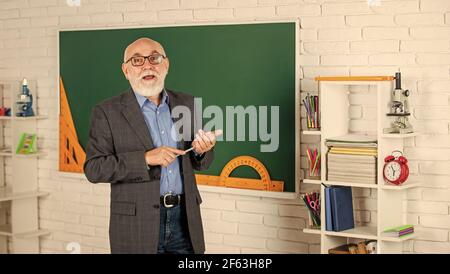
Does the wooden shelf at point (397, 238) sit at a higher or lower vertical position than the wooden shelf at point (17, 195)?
lower

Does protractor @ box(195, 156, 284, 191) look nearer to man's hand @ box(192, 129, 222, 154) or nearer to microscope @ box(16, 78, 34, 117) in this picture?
man's hand @ box(192, 129, 222, 154)

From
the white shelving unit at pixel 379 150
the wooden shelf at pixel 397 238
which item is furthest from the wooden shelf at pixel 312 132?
the wooden shelf at pixel 397 238

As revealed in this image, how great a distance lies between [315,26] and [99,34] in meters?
1.53

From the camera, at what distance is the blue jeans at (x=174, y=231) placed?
3.58m

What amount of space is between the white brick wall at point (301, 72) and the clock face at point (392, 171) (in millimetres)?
220

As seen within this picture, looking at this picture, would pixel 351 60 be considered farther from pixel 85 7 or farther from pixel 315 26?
pixel 85 7

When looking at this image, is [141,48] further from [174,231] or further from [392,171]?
[392,171]

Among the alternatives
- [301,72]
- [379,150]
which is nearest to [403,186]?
[379,150]

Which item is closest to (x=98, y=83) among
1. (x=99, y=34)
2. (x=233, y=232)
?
(x=99, y=34)

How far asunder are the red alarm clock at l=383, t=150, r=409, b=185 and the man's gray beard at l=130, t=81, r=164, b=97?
3.89 feet

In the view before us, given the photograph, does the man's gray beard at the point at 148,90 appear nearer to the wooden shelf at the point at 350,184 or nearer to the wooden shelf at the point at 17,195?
the wooden shelf at the point at 350,184

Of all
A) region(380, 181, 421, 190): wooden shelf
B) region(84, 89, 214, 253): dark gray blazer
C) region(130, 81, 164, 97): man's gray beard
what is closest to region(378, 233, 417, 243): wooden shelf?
region(380, 181, 421, 190): wooden shelf

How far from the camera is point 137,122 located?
371cm

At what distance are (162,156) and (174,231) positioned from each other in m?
0.36
